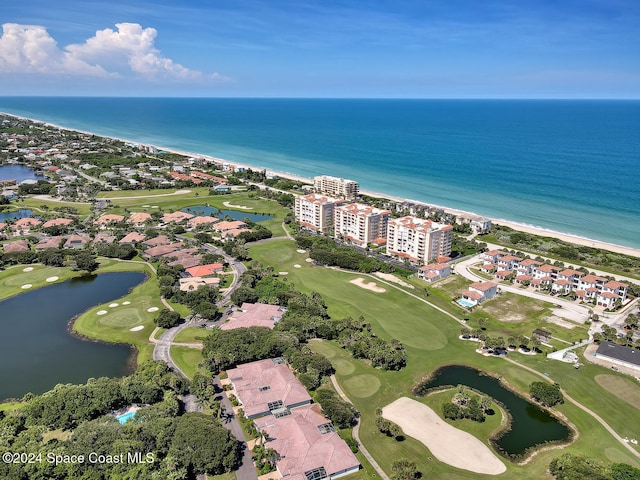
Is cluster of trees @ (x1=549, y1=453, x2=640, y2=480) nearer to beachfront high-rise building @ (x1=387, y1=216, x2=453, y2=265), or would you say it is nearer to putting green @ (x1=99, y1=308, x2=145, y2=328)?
beachfront high-rise building @ (x1=387, y1=216, x2=453, y2=265)

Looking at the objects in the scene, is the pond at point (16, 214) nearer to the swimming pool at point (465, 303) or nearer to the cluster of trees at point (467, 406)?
the swimming pool at point (465, 303)

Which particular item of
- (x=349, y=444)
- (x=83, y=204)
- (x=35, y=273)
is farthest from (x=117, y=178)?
(x=349, y=444)

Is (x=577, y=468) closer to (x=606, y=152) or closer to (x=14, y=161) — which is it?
(x=606, y=152)

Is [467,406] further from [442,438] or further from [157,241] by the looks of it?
[157,241]

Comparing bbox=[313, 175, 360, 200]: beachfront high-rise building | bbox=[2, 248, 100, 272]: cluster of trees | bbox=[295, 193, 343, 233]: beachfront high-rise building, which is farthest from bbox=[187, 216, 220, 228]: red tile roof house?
bbox=[313, 175, 360, 200]: beachfront high-rise building

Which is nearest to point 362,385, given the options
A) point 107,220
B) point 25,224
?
point 107,220
